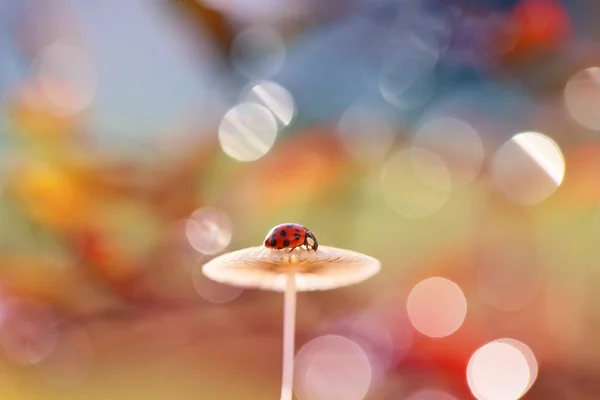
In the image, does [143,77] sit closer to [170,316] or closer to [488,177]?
[170,316]

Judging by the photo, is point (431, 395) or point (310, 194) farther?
point (310, 194)

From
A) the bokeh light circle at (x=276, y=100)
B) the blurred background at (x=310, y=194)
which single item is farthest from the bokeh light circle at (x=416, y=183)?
the bokeh light circle at (x=276, y=100)

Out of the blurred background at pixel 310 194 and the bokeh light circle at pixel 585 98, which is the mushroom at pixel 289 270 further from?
the bokeh light circle at pixel 585 98

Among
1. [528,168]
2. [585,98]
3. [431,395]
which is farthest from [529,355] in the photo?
[585,98]

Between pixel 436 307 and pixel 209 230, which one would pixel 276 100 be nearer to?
pixel 209 230

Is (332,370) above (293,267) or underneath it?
above

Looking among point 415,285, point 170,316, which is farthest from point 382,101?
point 170,316

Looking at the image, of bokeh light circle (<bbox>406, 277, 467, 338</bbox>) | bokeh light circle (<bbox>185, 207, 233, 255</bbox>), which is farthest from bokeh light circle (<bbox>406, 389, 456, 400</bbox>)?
bokeh light circle (<bbox>185, 207, 233, 255</bbox>)
